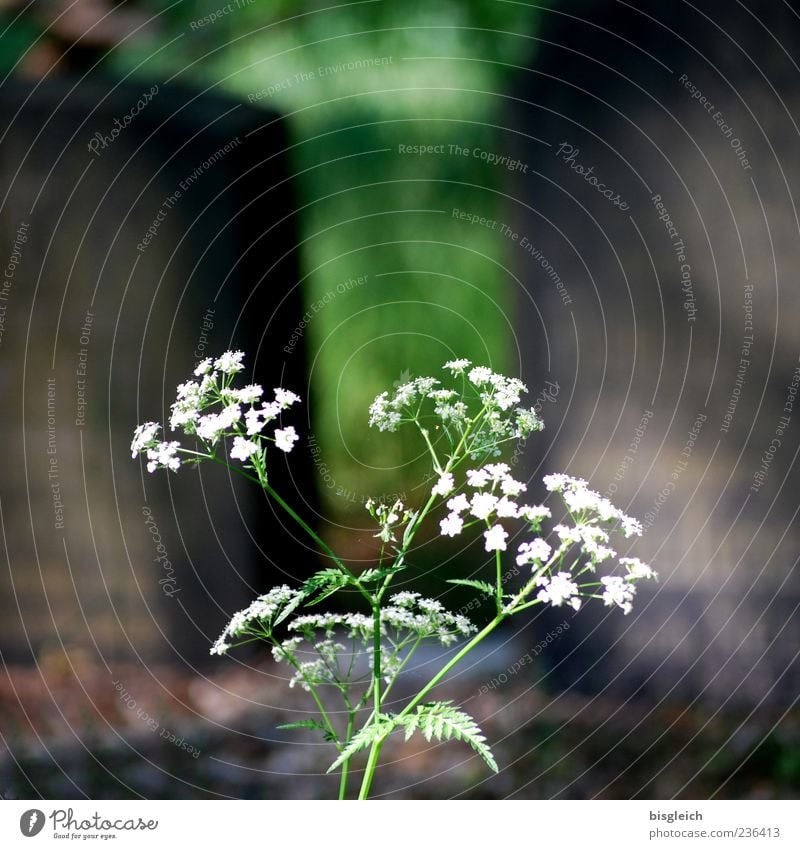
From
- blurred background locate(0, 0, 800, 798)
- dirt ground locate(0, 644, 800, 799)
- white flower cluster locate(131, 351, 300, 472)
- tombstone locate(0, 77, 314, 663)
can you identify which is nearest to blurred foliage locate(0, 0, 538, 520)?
blurred background locate(0, 0, 800, 798)

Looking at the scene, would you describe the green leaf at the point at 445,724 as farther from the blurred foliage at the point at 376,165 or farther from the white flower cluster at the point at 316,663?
the blurred foliage at the point at 376,165

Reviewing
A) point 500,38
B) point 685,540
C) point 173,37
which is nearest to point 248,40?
point 173,37

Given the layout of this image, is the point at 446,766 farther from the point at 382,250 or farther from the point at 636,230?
the point at 382,250

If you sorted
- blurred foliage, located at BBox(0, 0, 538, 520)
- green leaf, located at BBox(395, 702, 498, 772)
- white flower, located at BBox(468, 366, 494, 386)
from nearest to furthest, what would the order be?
green leaf, located at BBox(395, 702, 498, 772)
white flower, located at BBox(468, 366, 494, 386)
blurred foliage, located at BBox(0, 0, 538, 520)

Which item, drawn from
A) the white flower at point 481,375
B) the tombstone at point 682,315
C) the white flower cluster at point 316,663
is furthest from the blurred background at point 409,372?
the white flower at point 481,375

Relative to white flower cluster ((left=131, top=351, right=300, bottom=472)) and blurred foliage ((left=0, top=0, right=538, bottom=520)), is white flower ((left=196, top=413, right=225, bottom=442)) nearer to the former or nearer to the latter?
white flower cluster ((left=131, top=351, right=300, bottom=472))

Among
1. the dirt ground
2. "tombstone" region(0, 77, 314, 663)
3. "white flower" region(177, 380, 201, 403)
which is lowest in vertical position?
the dirt ground
